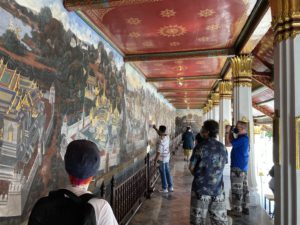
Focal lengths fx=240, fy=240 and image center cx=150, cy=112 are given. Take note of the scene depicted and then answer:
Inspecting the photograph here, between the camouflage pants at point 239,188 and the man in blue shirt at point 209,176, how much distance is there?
1.67m

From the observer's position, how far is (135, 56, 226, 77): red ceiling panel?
8.73m

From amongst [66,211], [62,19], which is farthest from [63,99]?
[66,211]

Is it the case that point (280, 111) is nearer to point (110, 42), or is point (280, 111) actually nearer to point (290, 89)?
point (290, 89)

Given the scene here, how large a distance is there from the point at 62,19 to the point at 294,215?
4698 mm

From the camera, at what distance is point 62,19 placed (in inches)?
170

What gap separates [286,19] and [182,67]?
21.4 ft

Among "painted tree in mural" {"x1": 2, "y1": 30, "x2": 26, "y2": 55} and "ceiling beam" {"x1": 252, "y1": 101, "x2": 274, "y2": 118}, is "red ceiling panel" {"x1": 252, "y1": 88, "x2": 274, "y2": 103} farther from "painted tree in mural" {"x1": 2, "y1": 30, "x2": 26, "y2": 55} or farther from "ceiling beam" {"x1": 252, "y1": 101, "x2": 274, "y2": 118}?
"painted tree in mural" {"x1": 2, "y1": 30, "x2": 26, "y2": 55}

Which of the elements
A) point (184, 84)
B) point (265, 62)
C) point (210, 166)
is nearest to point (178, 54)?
point (265, 62)

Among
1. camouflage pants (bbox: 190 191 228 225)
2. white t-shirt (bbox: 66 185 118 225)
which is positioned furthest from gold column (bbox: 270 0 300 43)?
white t-shirt (bbox: 66 185 118 225)

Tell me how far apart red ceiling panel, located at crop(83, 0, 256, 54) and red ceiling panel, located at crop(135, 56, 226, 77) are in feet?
4.96

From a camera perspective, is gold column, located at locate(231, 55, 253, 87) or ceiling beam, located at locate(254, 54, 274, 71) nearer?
gold column, located at locate(231, 55, 253, 87)

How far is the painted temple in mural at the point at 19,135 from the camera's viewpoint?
9.88 feet

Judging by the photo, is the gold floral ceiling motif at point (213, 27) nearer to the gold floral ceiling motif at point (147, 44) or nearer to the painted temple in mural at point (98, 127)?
the gold floral ceiling motif at point (147, 44)

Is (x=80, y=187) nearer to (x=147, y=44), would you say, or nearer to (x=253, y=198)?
(x=253, y=198)
